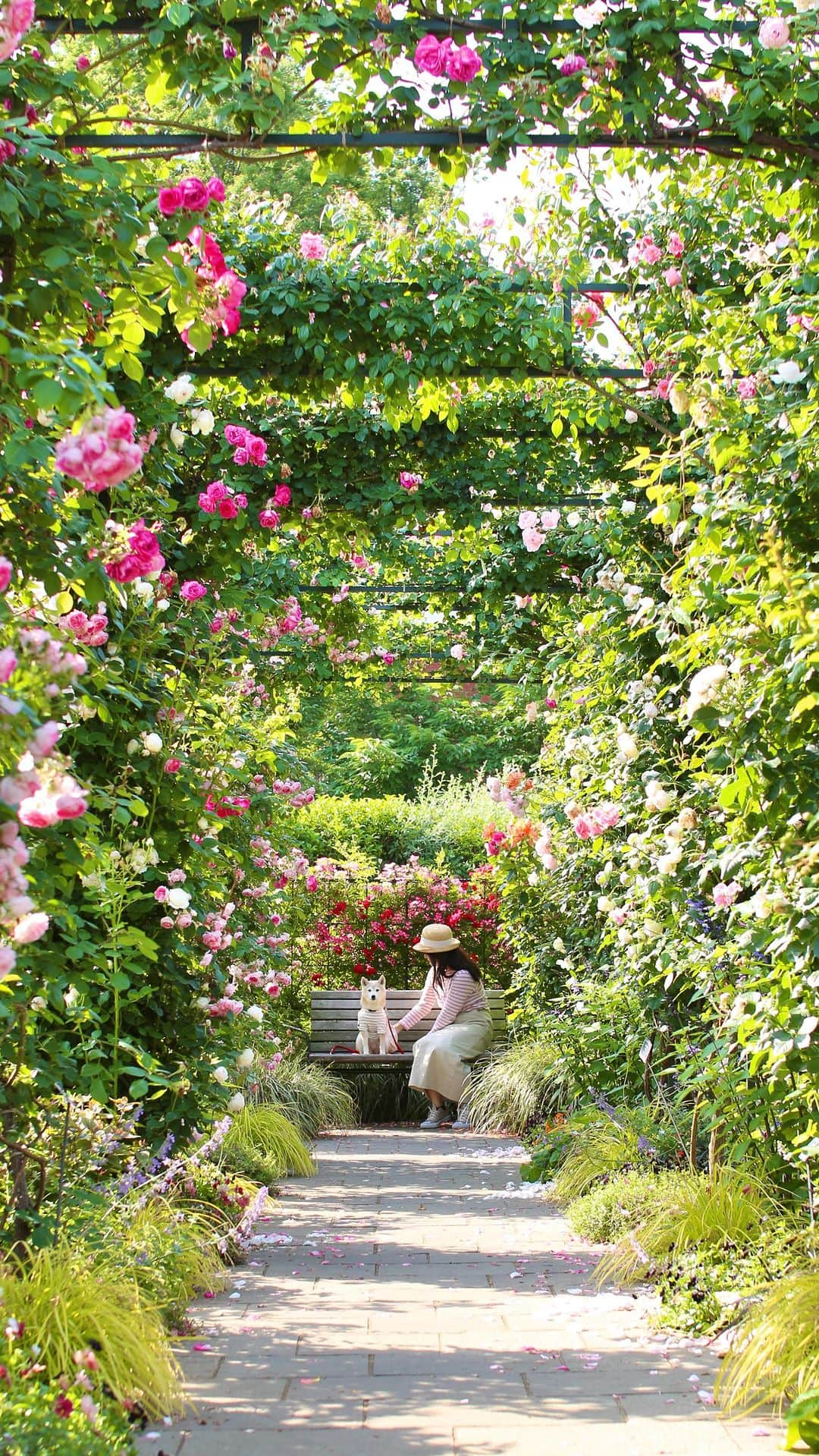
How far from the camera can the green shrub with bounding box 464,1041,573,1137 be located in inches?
263

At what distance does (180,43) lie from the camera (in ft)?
10.9

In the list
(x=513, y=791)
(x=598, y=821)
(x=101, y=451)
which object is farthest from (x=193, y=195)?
(x=513, y=791)

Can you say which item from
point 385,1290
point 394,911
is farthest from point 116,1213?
point 394,911

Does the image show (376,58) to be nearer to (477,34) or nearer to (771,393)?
(477,34)

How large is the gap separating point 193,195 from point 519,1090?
5.23 m

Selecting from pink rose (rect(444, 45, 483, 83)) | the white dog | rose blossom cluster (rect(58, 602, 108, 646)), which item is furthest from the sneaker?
pink rose (rect(444, 45, 483, 83))

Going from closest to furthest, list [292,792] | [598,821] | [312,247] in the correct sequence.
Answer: [598,821]
[312,247]
[292,792]

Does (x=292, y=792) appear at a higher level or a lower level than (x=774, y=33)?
lower

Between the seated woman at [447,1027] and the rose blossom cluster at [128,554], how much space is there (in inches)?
219

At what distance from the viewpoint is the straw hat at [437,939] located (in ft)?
26.8

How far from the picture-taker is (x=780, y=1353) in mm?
2787

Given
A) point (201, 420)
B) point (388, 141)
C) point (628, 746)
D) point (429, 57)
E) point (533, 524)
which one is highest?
point (429, 57)

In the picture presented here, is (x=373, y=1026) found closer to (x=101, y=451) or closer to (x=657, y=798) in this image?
(x=657, y=798)

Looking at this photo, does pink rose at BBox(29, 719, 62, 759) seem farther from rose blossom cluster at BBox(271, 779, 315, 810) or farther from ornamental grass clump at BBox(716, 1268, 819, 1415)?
rose blossom cluster at BBox(271, 779, 315, 810)
